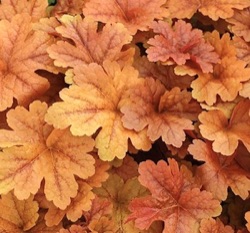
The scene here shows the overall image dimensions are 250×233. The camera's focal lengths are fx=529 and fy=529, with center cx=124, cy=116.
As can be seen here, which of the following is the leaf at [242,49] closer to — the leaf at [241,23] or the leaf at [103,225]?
the leaf at [241,23]

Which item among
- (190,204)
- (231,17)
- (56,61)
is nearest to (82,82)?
(56,61)

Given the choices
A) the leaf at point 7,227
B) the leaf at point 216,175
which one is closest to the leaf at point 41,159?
the leaf at point 7,227

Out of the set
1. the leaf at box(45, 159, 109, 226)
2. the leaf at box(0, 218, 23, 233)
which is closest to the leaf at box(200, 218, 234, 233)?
the leaf at box(45, 159, 109, 226)

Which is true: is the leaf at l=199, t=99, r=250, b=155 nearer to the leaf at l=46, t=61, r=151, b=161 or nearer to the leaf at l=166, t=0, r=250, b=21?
the leaf at l=46, t=61, r=151, b=161

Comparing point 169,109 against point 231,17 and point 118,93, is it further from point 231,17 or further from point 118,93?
point 231,17

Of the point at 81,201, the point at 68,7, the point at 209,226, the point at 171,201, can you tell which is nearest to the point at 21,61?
the point at 68,7

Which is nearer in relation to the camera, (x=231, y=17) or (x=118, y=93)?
(x=118, y=93)
